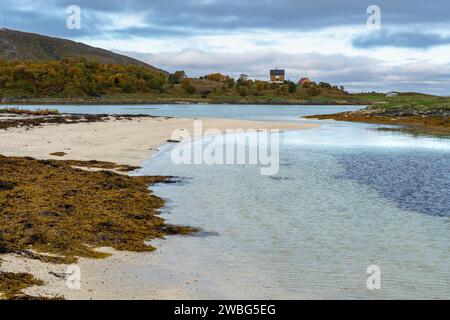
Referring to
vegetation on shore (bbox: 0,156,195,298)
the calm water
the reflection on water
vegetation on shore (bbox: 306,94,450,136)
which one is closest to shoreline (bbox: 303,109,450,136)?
vegetation on shore (bbox: 306,94,450,136)

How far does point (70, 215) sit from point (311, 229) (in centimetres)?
574

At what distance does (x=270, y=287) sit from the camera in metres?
8.21

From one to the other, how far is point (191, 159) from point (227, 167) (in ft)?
9.88

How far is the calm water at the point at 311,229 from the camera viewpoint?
848 cm

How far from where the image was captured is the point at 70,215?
12.0 m

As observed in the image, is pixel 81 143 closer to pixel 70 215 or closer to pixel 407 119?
pixel 70 215

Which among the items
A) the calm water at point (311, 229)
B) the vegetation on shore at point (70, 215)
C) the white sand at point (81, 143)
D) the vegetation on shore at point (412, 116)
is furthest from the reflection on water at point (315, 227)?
the vegetation on shore at point (412, 116)

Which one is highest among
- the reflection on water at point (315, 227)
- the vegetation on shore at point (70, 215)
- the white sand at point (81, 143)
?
the white sand at point (81, 143)

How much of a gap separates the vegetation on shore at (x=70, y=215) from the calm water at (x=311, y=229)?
2.76 ft

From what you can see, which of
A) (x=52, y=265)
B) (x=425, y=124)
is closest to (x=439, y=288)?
(x=52, y=265)

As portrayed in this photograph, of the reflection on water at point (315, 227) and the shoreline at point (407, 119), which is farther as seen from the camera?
the shoreline at point (407, 119)

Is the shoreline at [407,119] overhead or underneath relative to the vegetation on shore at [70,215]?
overhead

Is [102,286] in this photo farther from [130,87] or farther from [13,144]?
[130,87]

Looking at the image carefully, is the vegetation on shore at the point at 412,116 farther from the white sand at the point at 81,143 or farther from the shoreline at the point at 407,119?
the white sand at the point at 81,143
